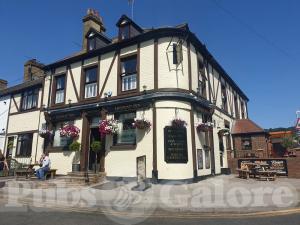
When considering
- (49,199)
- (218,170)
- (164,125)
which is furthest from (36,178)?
(218,170)

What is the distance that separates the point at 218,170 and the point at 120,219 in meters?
11.4

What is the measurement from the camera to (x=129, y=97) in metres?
14.5

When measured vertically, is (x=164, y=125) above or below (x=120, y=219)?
above

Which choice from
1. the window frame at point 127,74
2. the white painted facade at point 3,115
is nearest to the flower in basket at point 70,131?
the window frame at point 127,74

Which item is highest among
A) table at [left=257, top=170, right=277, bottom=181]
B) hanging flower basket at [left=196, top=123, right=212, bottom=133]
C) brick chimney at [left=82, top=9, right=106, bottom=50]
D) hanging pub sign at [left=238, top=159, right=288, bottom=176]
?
brick chimney at [left=82, top=9, right=106, bottom=50]

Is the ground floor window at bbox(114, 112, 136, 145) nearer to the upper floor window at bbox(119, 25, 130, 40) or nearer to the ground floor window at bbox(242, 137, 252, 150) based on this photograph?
the upper floor window at bbox(119, 25, 130, 40)

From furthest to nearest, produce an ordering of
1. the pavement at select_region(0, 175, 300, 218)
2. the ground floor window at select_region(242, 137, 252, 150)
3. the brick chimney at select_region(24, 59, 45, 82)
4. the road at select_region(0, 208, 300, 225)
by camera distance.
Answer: the brick chimney at select_region(24, 59, 45, 82)
the ground floor window at select_region(242, 137, 252, 150)
the pavement at select_region(0, 175, 300, 218)
the road at select_region(0, 208, 300, 225)

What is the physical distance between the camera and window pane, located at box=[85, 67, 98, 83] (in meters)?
16.9

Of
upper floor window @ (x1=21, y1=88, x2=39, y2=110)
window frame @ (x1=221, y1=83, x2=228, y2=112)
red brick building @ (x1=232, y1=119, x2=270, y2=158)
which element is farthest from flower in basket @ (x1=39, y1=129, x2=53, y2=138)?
red brick building @ (x1=232, y1=119, x2=270, y2=158)

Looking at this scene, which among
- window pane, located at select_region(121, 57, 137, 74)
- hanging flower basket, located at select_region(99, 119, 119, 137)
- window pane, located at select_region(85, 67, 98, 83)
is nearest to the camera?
hanging flower basket, located at select_region(99, 119, 119, 137)

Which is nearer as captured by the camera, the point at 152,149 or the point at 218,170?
the point at 152,149

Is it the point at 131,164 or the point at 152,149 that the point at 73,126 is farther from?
the point at 152,149

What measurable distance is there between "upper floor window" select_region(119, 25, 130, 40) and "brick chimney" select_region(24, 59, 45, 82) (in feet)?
38.1

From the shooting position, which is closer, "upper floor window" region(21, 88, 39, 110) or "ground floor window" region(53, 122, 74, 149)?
"ground floor window" region(53, 122, 74, 149)
